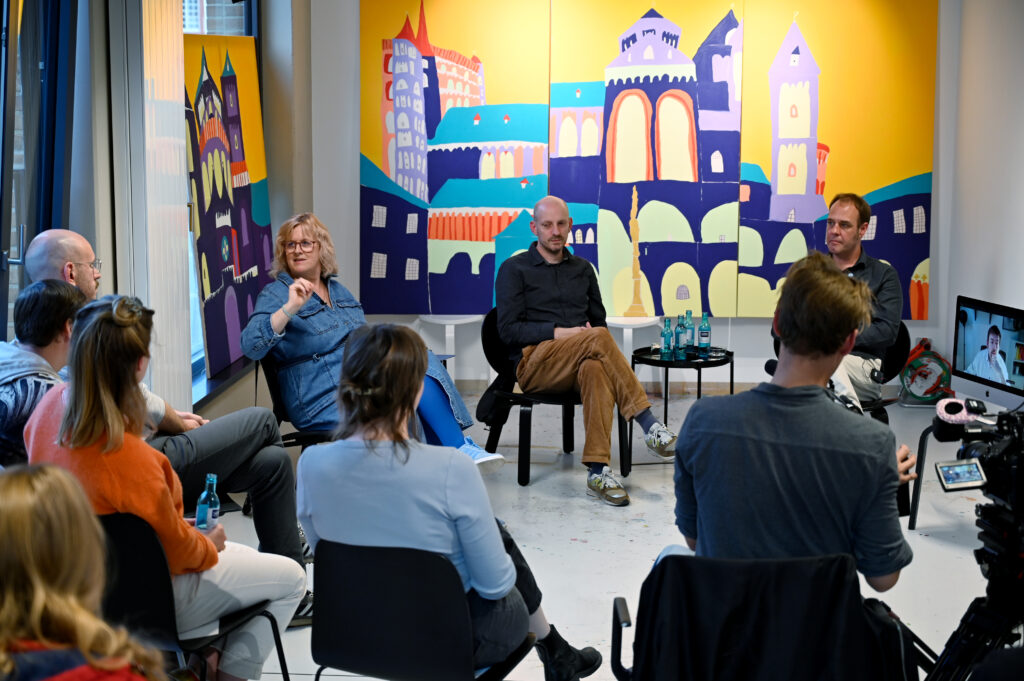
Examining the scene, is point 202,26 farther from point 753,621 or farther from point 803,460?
point 753,621

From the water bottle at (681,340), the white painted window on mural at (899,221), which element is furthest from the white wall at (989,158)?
the water bottle at (681,340)

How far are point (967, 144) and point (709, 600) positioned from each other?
5564 mm

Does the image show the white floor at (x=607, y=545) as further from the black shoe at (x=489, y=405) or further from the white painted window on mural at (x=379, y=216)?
the white painted window on mural at (x=379, y=216)

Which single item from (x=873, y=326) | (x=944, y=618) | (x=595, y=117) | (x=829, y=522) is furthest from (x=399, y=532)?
(x=595, y=117)

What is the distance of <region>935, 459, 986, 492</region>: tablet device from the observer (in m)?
2.23

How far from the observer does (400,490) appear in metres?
2.05

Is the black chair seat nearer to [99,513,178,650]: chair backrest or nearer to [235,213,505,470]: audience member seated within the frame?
[99,513,178,650]: chair backrest

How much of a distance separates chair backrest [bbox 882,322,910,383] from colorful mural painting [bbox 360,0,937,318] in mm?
1940

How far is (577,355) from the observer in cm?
477

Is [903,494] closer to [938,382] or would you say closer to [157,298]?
[938,382]

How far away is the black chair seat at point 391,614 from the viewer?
2010mm

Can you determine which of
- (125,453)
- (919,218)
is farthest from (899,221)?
(125,453)

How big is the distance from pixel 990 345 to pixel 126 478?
3.66 m

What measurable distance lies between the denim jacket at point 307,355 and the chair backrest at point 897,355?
6.72ft
